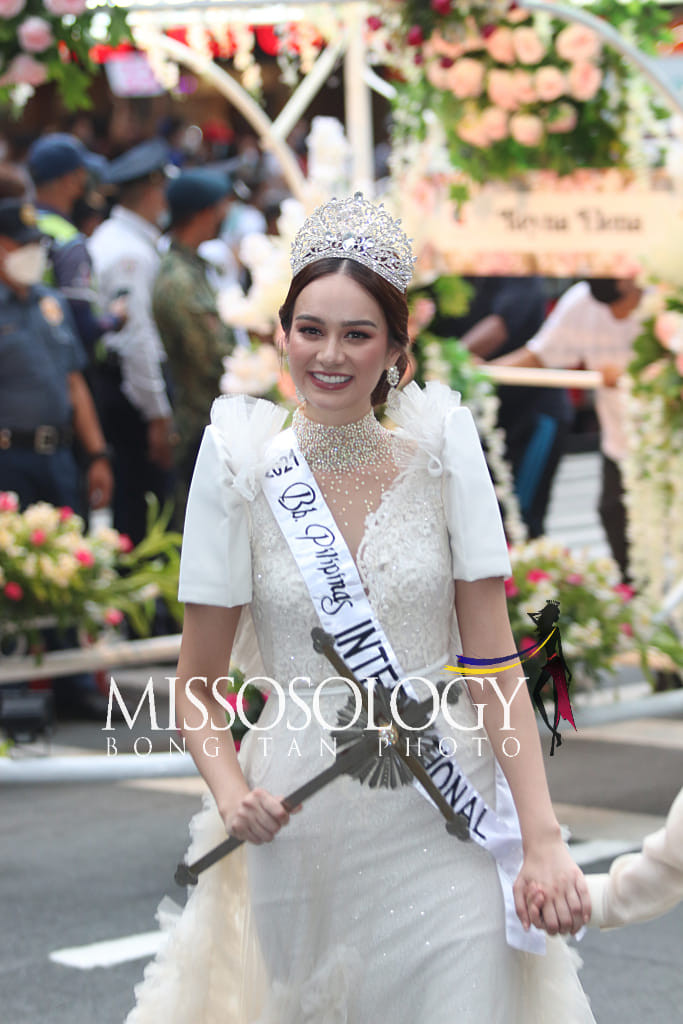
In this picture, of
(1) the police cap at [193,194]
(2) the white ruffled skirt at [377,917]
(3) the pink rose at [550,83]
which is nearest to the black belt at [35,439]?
(1) the police cap at [193,194]

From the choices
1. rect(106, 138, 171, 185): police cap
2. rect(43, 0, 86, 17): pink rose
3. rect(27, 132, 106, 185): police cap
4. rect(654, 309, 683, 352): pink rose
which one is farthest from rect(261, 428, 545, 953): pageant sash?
rect(27, 132, 106, 185): police cap

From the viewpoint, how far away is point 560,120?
616cm

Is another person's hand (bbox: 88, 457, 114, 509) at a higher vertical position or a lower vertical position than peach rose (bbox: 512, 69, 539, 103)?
lower

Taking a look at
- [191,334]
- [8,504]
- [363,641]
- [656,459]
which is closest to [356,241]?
[363,641]

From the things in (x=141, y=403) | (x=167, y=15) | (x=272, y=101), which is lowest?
(x=141, y=403)

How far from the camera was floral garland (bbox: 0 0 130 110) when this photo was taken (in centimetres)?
521

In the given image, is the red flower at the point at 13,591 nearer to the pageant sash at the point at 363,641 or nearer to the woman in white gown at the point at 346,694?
the woman in white gown at the point at 346,694

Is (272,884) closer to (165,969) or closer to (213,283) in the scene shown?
(165,969)

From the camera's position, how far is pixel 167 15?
732cm

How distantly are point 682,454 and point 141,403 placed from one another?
343 centimetres

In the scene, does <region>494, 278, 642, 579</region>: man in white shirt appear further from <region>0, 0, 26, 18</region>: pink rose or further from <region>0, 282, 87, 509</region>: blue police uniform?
<region>0, 0, 26, 18</region>: pink rose

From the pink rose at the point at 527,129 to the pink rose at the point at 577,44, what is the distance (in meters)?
0.25

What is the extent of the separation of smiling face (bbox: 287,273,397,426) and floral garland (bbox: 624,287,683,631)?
10.5 feet

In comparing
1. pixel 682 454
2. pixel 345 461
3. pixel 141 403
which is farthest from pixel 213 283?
pixel 345 461
